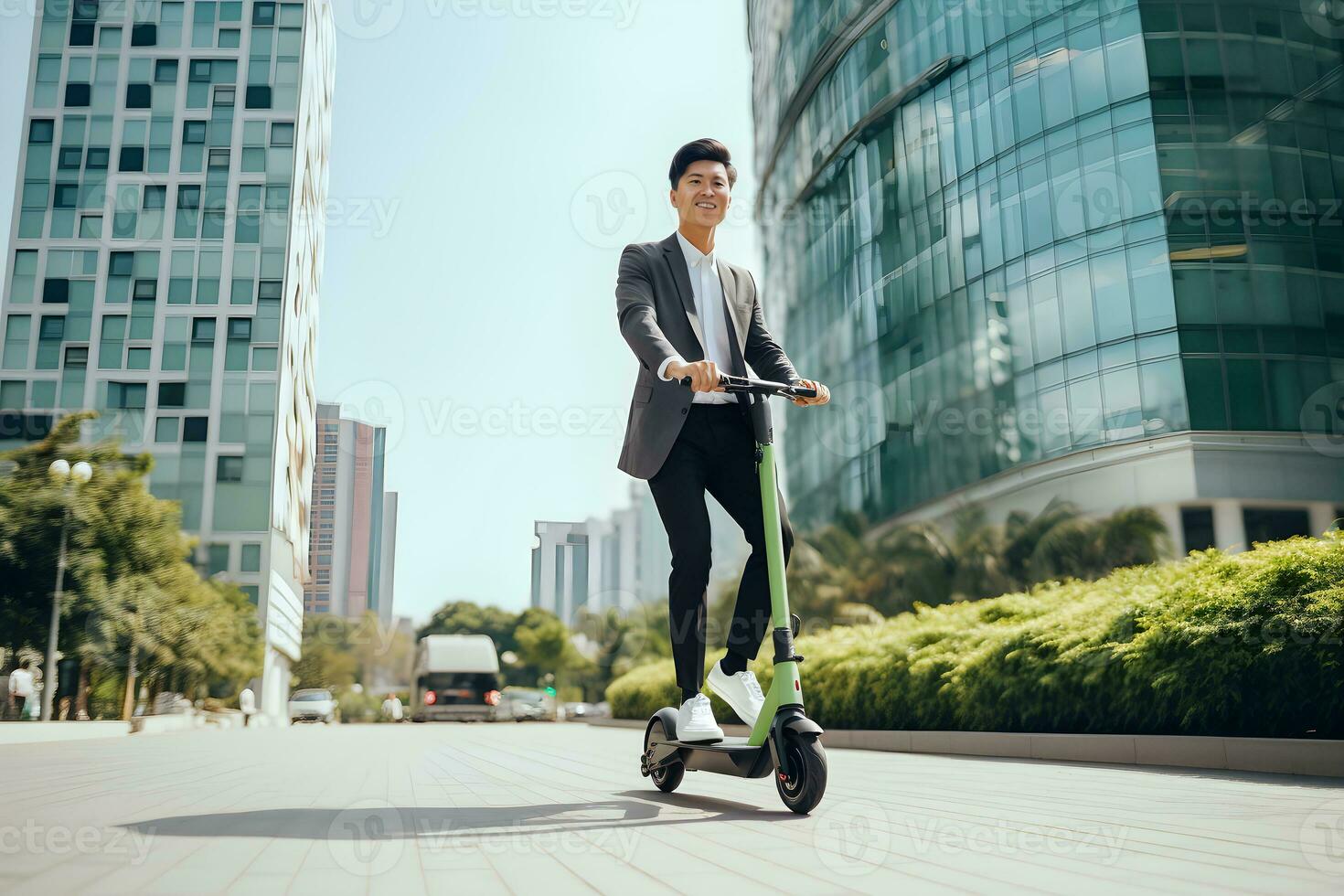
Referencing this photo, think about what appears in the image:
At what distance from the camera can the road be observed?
2.26 metres

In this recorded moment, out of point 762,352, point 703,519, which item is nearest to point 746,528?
point 703,519

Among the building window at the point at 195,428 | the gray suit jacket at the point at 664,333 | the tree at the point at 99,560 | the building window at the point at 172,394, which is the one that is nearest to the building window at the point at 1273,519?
the tree at the point at 99,560

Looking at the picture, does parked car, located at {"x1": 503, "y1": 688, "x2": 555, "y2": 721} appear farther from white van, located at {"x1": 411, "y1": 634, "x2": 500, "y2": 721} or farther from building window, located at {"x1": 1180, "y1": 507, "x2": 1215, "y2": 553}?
building window, located at {"x1": 1180, "y1": 507, "x2": 1215, "y2": 553}

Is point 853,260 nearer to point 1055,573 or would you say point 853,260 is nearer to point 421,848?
point 1055,573

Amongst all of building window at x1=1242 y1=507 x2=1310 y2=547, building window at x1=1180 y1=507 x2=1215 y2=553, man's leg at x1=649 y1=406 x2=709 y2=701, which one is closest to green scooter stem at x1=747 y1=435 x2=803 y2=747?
man's leg at x1=649 y1=406 x2=709 y2=701

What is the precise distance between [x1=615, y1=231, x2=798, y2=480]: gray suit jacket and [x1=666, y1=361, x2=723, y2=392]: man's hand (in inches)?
8.5

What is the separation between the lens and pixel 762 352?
4594 mm

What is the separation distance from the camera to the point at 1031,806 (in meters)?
3.81

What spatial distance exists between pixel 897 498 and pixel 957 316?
643 centimetres

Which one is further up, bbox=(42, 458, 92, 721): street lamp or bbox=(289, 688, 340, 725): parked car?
bbox=(42, 458, 92, 721): street lamp

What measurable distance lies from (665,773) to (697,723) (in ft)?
1.95

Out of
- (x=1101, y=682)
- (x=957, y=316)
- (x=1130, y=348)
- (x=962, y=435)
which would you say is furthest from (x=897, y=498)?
(x=1101, y=682)

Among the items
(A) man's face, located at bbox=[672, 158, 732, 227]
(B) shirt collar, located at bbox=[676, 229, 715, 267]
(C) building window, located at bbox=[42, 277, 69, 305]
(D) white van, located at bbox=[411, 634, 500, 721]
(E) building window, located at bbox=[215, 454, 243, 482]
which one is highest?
(C) building window, located at bbox=[42, 277, 69, 305]

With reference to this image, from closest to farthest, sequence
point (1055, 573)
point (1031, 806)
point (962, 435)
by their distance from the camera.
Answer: point (1031, 806), point (1055, 573), point (962, 435)
